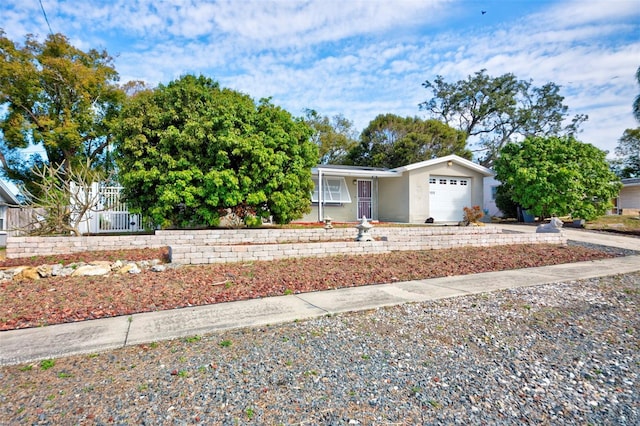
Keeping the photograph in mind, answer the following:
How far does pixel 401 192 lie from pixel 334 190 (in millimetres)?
3500

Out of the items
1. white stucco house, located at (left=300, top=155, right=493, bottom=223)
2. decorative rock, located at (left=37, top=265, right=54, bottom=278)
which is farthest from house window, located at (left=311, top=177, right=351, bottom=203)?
decorative rock, located at (left=37, top=265, right=54, bottom=278)

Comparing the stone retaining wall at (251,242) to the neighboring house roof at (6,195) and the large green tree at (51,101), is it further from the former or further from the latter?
the large green tree at (51,101)

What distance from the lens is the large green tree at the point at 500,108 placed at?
31922mm

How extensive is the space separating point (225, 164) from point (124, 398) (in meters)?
8.47

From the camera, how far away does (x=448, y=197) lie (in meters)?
18.7

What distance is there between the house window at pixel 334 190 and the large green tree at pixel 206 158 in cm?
584

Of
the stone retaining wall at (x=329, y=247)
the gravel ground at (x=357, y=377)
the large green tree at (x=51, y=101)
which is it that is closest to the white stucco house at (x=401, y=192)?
the stone retaining wall at (x=329, y=247)

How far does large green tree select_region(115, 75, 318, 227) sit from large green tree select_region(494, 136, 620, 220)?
37.0 ft

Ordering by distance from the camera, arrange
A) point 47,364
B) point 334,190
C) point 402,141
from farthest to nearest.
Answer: point 402,141
point 334,190
point 47,364

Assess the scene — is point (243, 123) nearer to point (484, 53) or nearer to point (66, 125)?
point (484, 53)

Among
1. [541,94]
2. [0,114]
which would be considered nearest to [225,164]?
[0,114]

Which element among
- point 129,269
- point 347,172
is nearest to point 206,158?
point 129,269

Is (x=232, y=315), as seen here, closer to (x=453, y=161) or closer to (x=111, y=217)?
(x=111, y=217)

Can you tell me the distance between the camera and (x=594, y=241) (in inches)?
465
